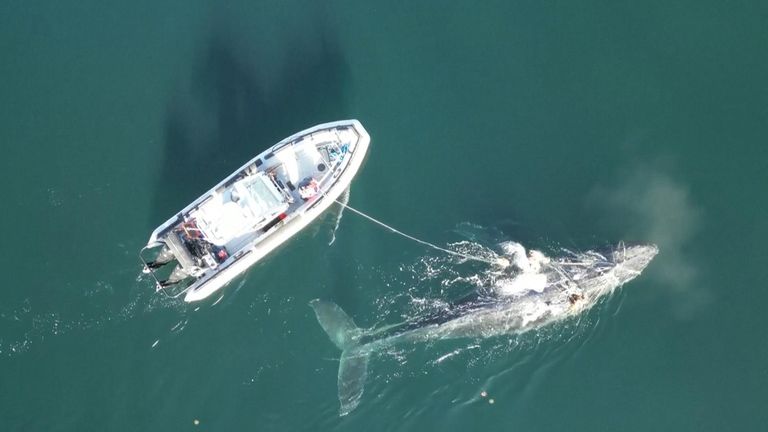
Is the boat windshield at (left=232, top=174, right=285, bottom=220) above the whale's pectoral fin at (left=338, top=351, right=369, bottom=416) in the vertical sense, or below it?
above

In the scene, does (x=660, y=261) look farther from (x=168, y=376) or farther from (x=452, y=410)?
(x=168, y=376)

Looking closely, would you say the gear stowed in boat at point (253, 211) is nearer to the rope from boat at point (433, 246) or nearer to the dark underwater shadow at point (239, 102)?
the rope from boat at point (433, 246)

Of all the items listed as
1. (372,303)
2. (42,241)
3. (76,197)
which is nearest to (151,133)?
(76,197)

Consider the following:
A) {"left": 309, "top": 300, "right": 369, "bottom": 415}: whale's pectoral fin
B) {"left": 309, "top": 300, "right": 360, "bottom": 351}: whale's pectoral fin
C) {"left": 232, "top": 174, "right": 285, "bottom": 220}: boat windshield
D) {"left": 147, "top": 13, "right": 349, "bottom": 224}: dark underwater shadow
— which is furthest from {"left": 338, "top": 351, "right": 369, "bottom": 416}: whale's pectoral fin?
Result: {"left": 147, "top": 13, "right": 349, "bottom": 224}: dark underwater shadow

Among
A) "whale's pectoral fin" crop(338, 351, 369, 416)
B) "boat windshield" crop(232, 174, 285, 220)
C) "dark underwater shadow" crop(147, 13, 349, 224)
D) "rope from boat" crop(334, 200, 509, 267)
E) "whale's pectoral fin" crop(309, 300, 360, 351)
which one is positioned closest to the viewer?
"boat windshield" crop(232, 174, 285, 220)

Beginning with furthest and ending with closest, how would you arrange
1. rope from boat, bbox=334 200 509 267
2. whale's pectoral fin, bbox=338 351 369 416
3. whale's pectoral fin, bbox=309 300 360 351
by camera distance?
rope from boat, bbox=334 200 509 267
whale's pectoral fin, bbox=309 300 360 351
whale's pectoral fin, bbox=338 351 369 416

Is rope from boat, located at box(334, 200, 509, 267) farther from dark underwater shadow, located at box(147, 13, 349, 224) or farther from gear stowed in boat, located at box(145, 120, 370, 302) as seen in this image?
dark underwater shadow, located at box(147, 13, 349, 224)

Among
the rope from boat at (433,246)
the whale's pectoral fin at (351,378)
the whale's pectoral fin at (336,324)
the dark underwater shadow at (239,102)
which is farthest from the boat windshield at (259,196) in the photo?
the whale's pectoral fin at (351,378)
